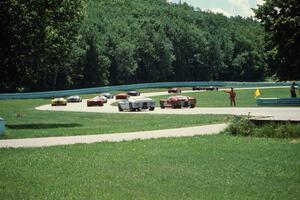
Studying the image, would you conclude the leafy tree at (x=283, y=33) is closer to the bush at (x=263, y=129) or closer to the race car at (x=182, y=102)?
the race car at (x=182, y=102)

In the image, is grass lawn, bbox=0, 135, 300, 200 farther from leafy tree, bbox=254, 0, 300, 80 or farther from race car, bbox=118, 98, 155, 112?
race car, bbox=118, 98, 155, 112

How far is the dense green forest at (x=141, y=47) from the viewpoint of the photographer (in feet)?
201

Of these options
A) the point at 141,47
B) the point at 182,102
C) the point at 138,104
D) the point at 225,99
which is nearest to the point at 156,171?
the point at 138,104

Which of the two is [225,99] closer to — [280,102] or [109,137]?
[280,102]

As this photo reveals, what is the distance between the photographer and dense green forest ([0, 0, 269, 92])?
61.2m

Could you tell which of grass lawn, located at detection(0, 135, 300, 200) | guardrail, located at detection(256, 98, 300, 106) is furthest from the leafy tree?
grass lawn, located at detection(0, 135, 300, 200)

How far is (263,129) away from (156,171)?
879 centimetres

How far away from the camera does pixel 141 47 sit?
413ft

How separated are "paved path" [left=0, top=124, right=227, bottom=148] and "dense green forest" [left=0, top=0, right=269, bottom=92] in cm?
1399

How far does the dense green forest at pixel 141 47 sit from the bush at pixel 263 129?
17569 mm

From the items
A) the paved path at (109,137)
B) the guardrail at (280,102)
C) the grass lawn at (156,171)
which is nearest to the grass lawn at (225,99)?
the guardrail at (280,102)

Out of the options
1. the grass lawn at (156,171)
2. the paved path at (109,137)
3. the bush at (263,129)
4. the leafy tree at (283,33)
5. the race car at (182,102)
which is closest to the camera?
the grass lawn at (156,171)

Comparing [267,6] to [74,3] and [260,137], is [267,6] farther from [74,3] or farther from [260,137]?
[260,137]

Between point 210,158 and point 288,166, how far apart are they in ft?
7.90
